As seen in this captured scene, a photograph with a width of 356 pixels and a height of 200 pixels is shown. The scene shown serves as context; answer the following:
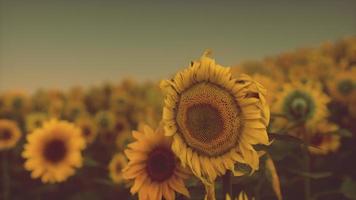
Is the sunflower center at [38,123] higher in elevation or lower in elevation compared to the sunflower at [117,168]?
lower

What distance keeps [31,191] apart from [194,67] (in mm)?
3055

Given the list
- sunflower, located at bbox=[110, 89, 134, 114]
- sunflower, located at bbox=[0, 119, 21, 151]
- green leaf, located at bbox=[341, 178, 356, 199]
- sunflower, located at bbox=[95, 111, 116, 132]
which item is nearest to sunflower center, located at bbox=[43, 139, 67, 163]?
sunflower, located at bbox=[0, 119, 21, 151]

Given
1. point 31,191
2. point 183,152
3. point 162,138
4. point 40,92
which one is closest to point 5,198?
point 31,191

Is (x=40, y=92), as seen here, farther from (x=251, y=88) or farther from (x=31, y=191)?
(x=251, y=88)

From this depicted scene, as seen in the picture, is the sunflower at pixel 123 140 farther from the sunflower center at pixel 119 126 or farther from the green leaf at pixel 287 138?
the green leaf at pixel 287 138

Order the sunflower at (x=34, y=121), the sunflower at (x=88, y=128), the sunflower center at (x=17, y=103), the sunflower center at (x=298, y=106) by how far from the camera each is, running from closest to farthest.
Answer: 1. the sunflower center at (x=298, y=106)
2. the sunflower at (x=88, y=128)
3. the sunflower at (x=34, y=121)
4. the sunflower center at (x=17, y=103)

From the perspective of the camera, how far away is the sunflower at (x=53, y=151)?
365 centimetres

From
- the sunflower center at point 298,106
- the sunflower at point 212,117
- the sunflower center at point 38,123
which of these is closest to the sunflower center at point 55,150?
the sunflower center at point 298,106

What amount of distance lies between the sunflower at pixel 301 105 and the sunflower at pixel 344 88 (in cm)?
50

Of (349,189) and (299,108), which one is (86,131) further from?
(349,189)

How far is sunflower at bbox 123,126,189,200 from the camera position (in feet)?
7.13

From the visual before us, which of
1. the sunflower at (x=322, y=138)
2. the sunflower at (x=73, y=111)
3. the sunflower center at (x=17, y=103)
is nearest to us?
the sunflower at (x=322, y=138)

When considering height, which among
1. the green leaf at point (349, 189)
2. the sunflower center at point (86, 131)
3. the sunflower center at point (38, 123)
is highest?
the green leaf at point (349, 189)

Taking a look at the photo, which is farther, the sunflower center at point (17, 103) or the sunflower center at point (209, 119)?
the sunflower center at point (17, 103)
